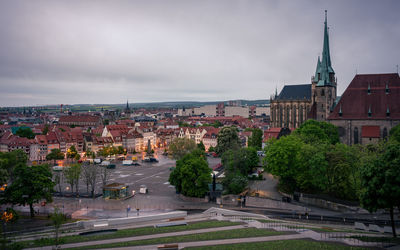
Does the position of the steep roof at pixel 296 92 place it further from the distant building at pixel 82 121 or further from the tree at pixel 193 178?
the distant building at pixel 82 121

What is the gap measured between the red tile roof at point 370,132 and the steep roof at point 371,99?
6.85 ft

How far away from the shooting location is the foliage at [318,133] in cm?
5818

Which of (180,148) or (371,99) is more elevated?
(371,99)

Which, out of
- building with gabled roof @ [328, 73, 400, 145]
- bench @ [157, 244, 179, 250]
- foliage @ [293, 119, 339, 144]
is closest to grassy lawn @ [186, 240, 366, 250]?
bench @ [157, 244, 179, 250]

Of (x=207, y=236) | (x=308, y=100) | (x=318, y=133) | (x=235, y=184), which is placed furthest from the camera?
(x=308, y=100)

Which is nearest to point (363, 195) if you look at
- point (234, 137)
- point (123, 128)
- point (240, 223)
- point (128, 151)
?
point (240, 223)

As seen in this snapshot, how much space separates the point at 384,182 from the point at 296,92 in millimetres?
90445

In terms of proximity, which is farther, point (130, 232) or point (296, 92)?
point (296, 92)

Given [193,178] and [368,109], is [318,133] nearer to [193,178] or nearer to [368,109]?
[368,109]

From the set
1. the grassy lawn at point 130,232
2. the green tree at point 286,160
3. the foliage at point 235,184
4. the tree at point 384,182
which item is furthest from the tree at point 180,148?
the tree at point 384,182

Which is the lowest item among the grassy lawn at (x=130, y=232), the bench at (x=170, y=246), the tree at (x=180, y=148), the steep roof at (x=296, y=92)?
the grassy lawn at (x=130, y=232)

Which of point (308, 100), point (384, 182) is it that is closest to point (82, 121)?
point (308, 100)

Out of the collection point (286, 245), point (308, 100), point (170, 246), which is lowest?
point (170, 246)

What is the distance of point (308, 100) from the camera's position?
106938mm
